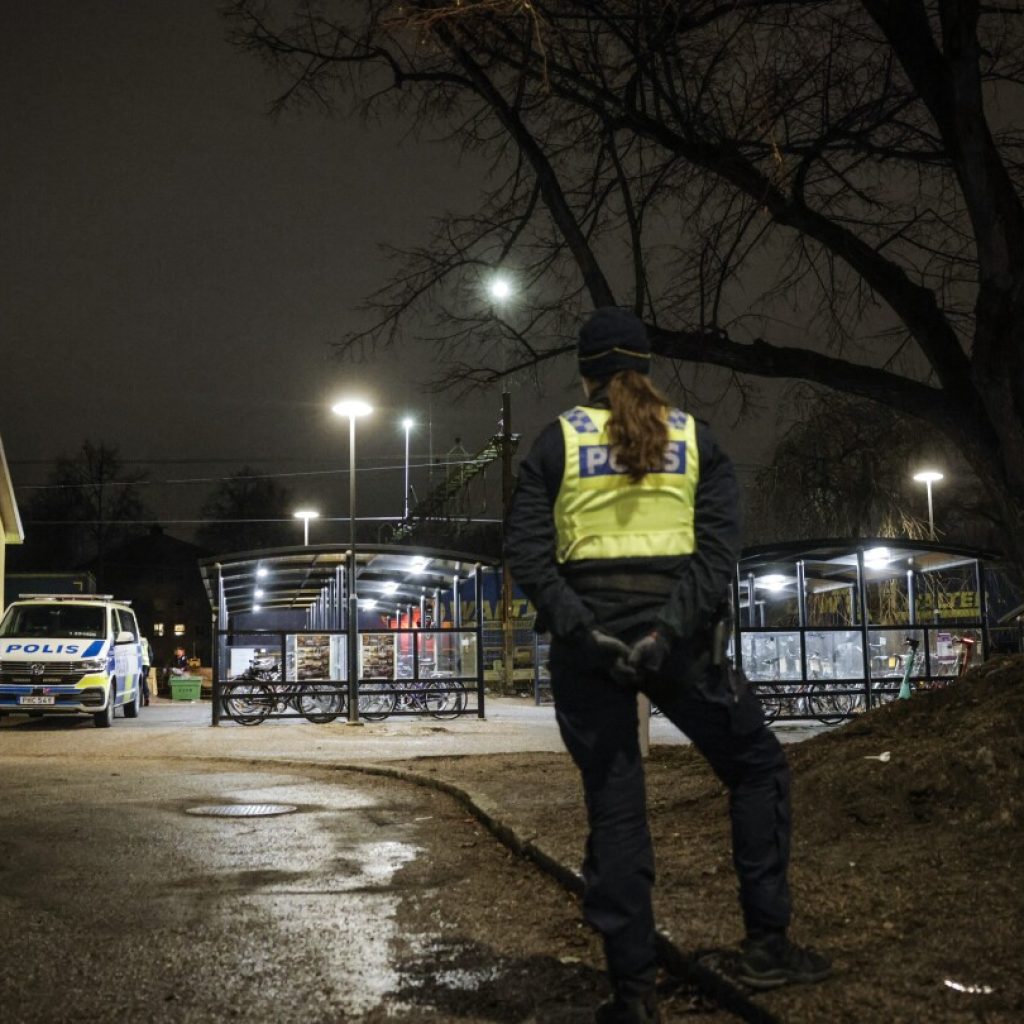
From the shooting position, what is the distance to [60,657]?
2100 centimetres

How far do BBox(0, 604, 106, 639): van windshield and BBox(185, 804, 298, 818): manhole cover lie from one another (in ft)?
43.8

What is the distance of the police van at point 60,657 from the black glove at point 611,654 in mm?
19517

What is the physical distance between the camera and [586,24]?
8.64 metres

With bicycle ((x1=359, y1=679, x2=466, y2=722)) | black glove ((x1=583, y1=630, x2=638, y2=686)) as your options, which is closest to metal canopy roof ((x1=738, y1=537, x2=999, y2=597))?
bicycle ((x1=359, y1=679, x2=466, y2=722))

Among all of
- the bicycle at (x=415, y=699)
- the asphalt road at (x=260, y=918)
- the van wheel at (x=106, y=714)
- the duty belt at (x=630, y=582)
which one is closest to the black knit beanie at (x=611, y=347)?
the duty belt at (x=630, y=582)

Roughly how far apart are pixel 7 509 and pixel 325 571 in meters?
10.2

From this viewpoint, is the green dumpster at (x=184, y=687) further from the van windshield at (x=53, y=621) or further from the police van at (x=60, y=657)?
the van windshield at (x=53, y=621)

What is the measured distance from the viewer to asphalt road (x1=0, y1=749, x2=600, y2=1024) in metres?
3.85

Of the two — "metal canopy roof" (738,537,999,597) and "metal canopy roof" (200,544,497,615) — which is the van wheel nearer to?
"metal canopy roof" (200,544,497,615)

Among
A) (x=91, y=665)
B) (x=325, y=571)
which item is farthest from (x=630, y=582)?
(x=325, y=571)

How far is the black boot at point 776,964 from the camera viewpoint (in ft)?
11.2

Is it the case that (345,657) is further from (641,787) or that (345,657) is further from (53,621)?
(641,787)

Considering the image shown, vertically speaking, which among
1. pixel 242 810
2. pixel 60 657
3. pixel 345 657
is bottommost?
pixel 242 810

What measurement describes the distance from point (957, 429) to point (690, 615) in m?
5.96
